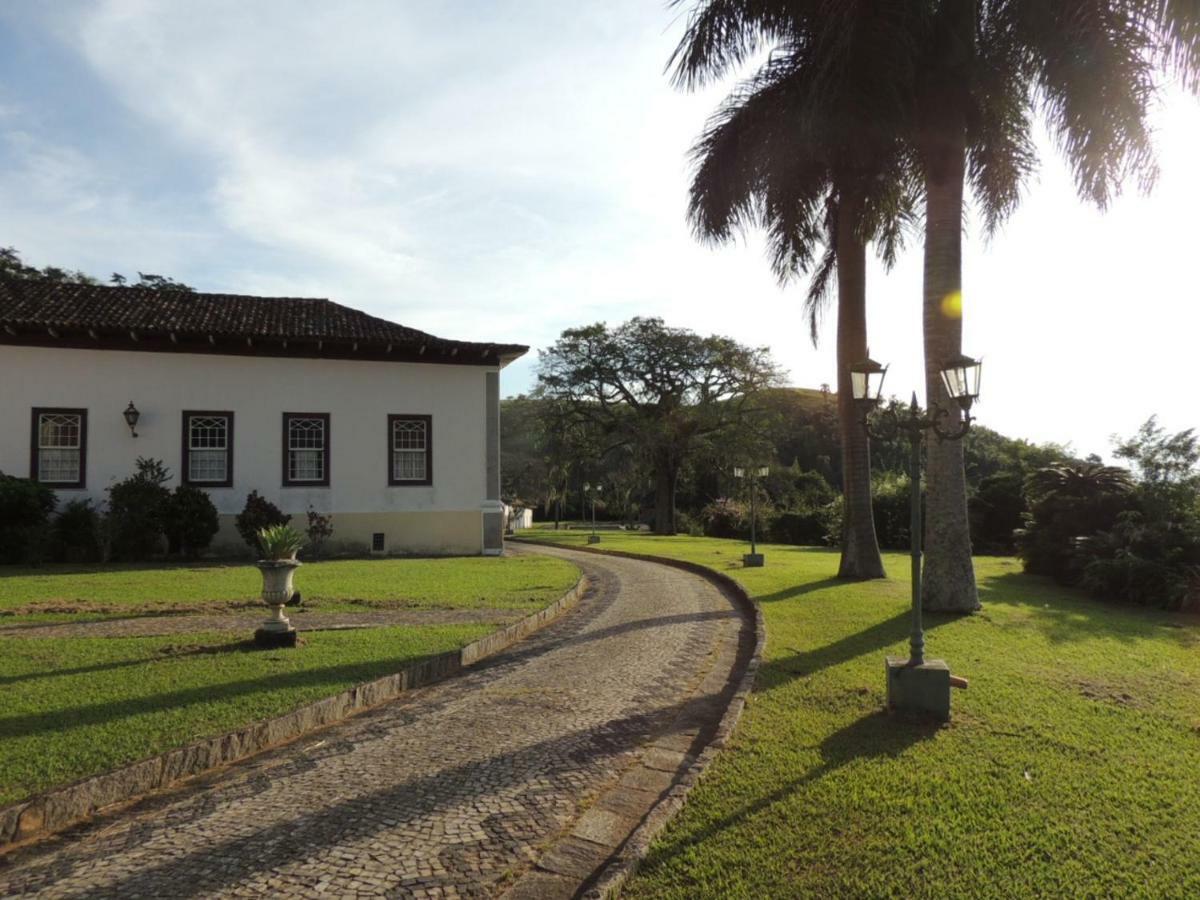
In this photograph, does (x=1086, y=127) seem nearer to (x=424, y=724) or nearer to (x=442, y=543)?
(x=424, y=724)

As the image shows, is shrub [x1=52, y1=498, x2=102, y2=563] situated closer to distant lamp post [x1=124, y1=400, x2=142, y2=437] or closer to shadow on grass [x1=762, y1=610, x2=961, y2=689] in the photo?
distant lamp post [x1=124, y1=400, x2=142, y2=437]

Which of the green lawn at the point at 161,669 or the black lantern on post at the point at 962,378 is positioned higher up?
the black lantern on post at the point at 962,378

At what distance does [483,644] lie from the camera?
23.2 feet

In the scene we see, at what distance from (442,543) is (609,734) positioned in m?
12.9

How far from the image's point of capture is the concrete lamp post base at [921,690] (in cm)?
488

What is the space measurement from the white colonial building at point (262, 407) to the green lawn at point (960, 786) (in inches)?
454

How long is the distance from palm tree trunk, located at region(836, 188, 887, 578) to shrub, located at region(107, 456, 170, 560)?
12791 millimetres

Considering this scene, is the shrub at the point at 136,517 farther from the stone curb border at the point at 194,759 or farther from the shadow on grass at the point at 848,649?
the shadow on grass at the point at 848,649

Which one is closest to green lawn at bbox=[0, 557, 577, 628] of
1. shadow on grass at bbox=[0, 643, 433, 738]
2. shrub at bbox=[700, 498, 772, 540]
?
shadow on grass at bbox=[0, 643, 433, 738]

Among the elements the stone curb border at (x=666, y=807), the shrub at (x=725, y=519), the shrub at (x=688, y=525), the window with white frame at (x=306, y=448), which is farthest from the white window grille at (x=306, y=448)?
the shrub at (x=688, y=525)

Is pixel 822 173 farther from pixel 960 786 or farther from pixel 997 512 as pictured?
pixel 997 512

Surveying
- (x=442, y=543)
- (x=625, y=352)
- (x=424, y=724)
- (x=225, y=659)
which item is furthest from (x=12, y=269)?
(x=424, y=724)

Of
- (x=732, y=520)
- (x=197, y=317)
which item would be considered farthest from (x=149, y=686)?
(x=732, y=520)

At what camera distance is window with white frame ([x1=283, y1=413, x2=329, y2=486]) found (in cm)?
1641
